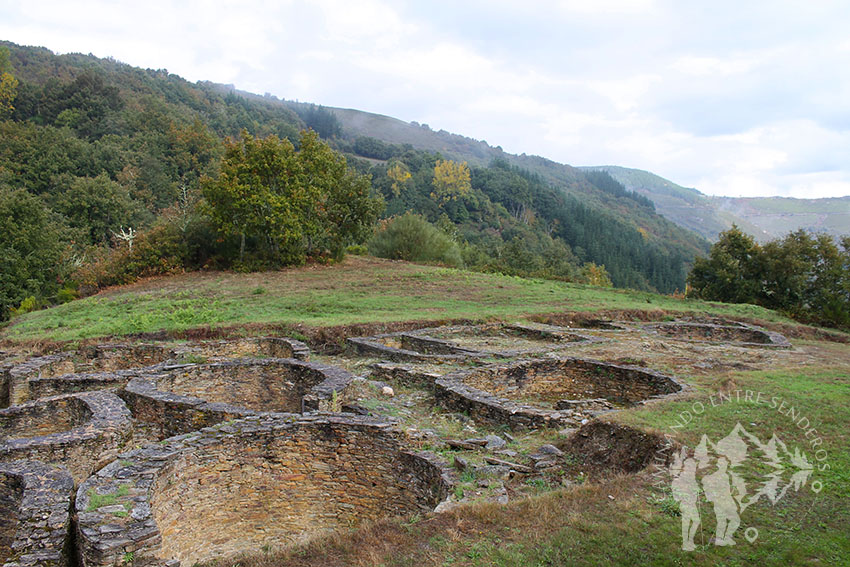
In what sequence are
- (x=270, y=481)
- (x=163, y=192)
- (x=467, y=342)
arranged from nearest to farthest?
(x=270, y=481) < (x=467, y=342) < (x=163, y=192)

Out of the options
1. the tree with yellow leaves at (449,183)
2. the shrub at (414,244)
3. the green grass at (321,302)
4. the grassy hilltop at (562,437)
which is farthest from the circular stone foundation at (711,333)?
the tree with yellow leaves at (449,183)

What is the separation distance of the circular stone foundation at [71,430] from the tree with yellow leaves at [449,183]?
97.9m

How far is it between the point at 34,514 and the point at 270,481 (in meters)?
2.83

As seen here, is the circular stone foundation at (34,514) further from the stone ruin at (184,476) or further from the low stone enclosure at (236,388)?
the low stone enclosure at (236,388)

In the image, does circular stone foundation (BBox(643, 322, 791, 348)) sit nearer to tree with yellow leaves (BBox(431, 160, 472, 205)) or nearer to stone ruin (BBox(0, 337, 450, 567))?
stone ruin (BBox(0, 337, 450, 567))

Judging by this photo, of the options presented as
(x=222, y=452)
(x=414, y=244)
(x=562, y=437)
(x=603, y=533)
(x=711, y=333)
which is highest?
(x=414, y=244)

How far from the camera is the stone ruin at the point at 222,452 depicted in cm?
574

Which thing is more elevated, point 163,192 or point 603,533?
point 163,192

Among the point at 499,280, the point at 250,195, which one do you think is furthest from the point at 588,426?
the point at 250,195

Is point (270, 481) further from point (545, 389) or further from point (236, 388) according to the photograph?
point (545, 389)

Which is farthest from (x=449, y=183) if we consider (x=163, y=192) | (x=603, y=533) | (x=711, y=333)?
(x=603, y=533)

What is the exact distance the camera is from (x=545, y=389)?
42.2 ft

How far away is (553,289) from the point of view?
103ft

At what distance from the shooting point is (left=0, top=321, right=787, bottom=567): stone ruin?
18.8 feet
